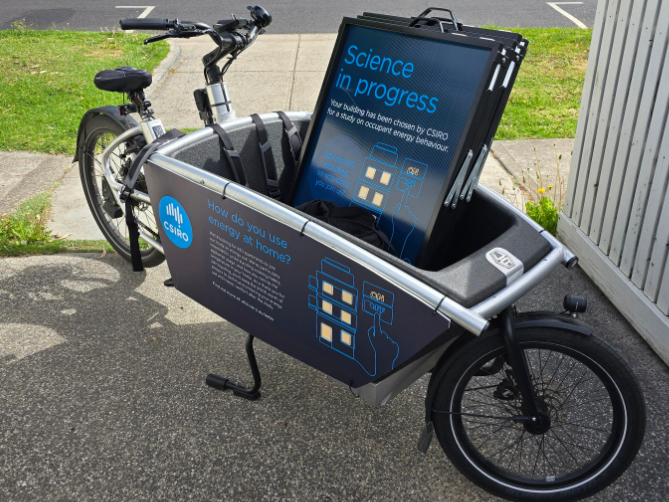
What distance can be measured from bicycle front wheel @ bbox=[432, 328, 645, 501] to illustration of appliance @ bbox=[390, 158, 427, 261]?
552mm

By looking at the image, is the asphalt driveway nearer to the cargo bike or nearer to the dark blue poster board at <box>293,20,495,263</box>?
the cargo bike

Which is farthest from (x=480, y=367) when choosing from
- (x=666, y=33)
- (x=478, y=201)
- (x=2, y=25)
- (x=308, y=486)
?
(x=2, y=25)

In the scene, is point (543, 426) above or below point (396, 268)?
below

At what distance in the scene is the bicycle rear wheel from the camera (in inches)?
128

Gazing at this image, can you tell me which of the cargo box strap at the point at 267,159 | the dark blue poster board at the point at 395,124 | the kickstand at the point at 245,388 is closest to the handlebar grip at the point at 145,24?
the cargo box strap at the point at 267,159

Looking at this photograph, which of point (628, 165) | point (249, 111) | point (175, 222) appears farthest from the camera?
point (249, 111)

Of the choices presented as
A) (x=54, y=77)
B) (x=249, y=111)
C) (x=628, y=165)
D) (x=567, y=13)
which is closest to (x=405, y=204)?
(x=628, y=165)

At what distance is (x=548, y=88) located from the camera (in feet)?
21.3

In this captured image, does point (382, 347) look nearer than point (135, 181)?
Yes

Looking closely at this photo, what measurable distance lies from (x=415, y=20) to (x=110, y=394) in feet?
6.68

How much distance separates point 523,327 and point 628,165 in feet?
5.25

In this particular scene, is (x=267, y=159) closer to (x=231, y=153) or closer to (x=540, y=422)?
(x=231, y=153)

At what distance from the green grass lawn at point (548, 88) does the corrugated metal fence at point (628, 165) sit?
2.10m

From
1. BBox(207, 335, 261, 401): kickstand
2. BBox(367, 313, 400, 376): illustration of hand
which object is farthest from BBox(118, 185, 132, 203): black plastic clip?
BBox(367, 313, 400, 376): illustration of hand
